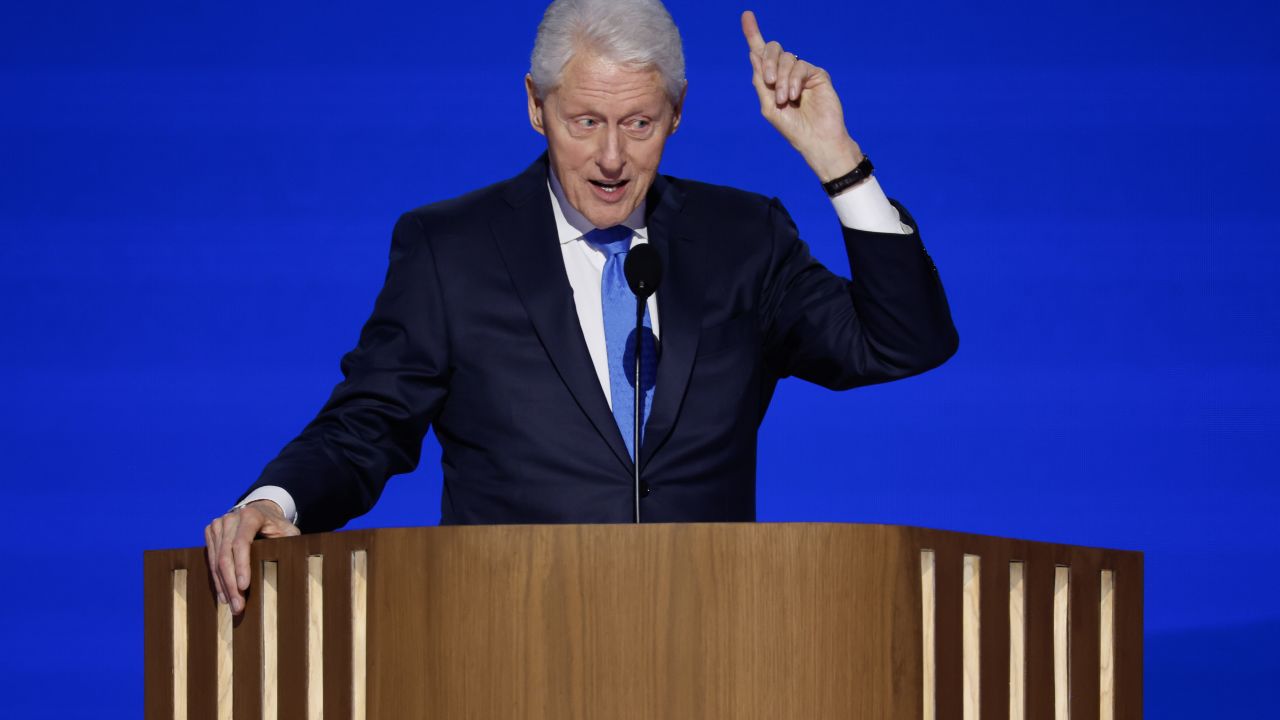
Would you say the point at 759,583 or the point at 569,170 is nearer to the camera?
the point at 759,583

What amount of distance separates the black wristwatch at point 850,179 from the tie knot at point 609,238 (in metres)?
0.30

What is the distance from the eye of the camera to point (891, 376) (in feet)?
7.20

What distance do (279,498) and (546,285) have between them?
47 cm

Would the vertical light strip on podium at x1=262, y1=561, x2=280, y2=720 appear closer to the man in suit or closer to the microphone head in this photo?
the man in suit

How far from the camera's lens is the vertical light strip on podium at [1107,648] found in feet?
6.10

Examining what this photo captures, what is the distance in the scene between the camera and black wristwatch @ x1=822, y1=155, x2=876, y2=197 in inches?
81.4

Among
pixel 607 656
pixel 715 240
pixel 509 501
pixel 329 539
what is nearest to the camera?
pixel 607 656

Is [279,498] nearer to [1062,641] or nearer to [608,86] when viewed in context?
[608,86]

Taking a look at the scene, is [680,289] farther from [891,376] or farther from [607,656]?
[607,656]

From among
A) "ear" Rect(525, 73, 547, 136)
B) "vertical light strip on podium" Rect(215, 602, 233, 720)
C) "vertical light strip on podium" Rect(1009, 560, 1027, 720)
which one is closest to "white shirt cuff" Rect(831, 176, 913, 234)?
"ear" Rect(525, 73, 547, 136)

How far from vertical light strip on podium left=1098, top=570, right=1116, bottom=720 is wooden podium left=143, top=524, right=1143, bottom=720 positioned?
22 centimetres

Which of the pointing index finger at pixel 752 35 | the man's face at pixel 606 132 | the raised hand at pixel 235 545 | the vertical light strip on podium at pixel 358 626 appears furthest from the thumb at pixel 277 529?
the pointing index finger at pixel 752 35

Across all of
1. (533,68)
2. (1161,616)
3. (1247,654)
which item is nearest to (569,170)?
(533,68)

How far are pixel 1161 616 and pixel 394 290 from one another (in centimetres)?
217
